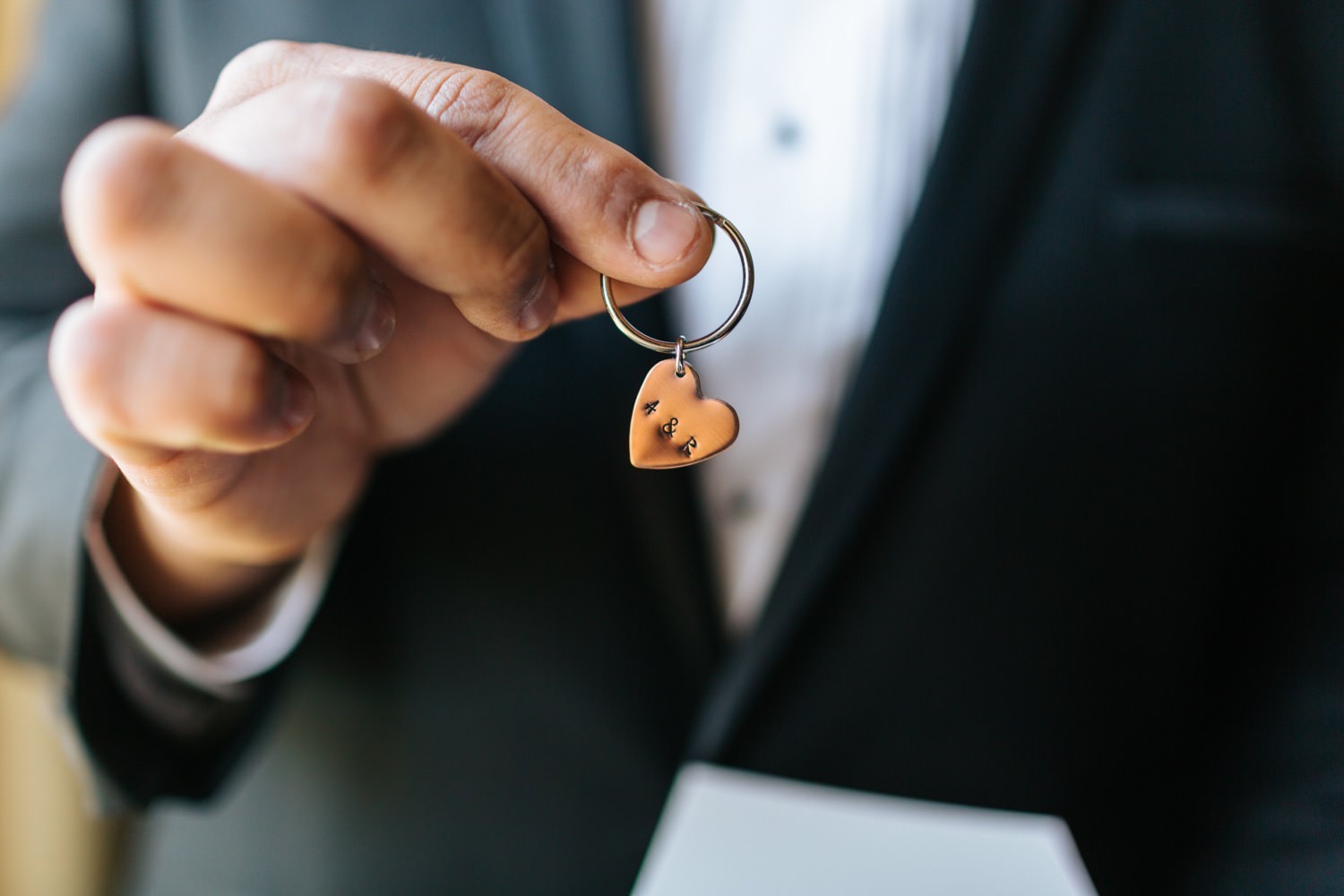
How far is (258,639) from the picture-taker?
3.66 ft

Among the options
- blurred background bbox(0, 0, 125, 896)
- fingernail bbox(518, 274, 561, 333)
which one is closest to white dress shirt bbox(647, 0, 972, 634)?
fingernail bbox(518, 274, 561, 333)

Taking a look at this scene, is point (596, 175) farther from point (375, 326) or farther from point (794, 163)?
point (794, 163)

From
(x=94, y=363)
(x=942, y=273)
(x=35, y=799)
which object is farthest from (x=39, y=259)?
(x=35, y=799)

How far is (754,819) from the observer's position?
3.35 ft

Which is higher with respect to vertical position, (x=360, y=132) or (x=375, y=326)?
(x=360, y=132)

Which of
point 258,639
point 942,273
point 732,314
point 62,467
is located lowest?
point 258,639

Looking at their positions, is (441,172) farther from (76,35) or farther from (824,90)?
(76,35)

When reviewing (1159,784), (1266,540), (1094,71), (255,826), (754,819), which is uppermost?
(1094,71)

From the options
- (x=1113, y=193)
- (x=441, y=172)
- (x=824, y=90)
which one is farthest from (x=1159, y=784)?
(x=441, y=172)

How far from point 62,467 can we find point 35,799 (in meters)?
1.52

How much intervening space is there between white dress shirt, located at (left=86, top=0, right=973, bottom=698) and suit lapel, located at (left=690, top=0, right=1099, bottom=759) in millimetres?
65

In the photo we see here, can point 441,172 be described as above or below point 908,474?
above

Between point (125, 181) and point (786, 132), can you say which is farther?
point (786, 132)

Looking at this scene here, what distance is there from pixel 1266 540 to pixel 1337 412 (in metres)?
0.20
